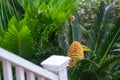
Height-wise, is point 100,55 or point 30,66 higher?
point 30,66

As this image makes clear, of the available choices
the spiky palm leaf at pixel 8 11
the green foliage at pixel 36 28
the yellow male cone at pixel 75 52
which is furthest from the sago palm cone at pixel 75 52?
the spiky palm leaf at pixel 8 11

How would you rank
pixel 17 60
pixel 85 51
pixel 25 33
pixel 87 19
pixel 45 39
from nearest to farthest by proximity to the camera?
1. pixel 17 60
2. pixel 25 33
3. pixel 45 39
4. pixel 85 51
5. pixel 87 19

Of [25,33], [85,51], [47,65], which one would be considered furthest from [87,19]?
[47,65]

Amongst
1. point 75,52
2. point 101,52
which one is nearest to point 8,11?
point 75,52

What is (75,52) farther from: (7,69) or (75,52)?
(7,69)

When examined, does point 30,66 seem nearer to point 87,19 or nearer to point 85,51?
point 85,51

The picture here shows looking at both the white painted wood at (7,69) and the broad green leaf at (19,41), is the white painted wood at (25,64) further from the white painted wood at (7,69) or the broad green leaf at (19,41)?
the broad green leaf at (19,41)
